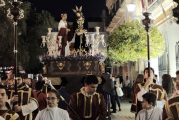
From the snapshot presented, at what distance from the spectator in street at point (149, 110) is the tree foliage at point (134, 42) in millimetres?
13741

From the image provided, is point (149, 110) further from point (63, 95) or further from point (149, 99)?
point (63, 95)

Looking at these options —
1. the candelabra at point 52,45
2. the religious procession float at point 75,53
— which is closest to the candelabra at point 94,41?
the religious procession float at point 75,53

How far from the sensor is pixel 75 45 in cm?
1773

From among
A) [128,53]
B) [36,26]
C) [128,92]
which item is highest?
[36,26]

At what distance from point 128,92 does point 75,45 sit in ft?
51.8

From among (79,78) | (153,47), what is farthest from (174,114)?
(153,47)

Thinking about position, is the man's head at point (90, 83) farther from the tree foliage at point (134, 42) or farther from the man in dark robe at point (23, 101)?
the tree foliage at point (134, 42)

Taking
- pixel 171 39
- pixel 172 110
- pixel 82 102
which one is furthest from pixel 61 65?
pixel 172 110

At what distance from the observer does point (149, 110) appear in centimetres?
730

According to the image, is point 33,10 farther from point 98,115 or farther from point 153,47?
point 98,115

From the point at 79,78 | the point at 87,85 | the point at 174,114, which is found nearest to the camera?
the point at 174,114

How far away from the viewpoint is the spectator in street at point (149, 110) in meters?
7.18

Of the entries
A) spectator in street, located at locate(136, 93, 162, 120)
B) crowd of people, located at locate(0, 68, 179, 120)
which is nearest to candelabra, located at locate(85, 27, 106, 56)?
crowd of people, located at locate(0, 68, 179, 120)

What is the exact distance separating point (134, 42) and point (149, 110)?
15172 millimetres
